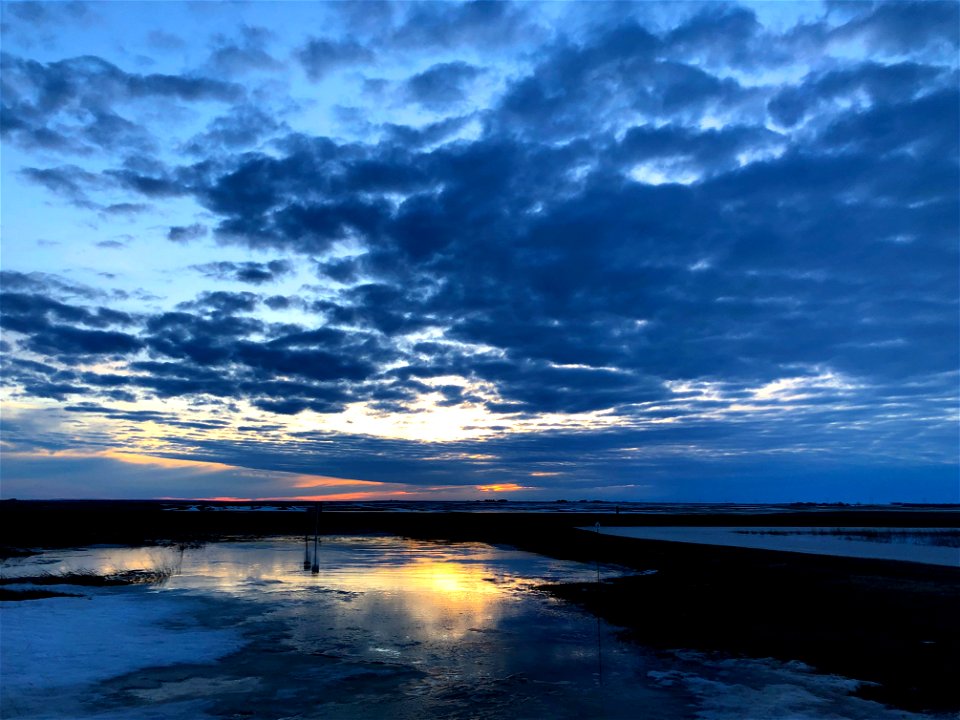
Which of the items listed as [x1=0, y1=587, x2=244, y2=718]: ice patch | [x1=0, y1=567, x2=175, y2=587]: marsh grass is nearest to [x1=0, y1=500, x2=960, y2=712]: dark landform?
[x1=0, y1=587, x2=244, y2=718]: ice patch

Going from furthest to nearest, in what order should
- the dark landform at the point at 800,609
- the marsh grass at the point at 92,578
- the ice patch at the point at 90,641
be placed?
the marsh grass at the point at 92,578 < the dark landform at the point at 800,609 < the ice patch at the point at 90,641

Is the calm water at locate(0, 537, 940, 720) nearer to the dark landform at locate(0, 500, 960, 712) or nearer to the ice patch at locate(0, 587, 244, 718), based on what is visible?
the ice patch at locate(0, 587, 244, 718)

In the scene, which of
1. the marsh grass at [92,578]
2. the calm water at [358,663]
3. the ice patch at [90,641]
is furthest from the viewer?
the marsh grass at [92,578]

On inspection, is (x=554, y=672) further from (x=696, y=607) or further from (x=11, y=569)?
(x=11, y=569)

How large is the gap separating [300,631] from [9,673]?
22.1 ft

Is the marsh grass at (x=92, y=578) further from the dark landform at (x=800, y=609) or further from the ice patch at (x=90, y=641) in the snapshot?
the dark landform at (x=800, y=609)

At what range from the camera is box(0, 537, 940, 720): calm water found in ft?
42.8

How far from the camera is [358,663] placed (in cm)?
1602

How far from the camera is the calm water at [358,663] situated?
13031 mm

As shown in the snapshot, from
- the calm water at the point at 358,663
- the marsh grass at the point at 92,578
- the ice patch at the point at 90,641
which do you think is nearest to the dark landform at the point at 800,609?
the calm water at the point at 358,663

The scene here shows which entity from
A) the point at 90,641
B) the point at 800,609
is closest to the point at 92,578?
the point at 90,641

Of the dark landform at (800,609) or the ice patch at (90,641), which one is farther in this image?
the dark landform at (800,609)

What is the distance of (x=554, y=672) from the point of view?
50.6ft

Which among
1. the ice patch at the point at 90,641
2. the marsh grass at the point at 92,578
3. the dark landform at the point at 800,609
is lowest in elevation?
the dark landform at the point at 800,609
